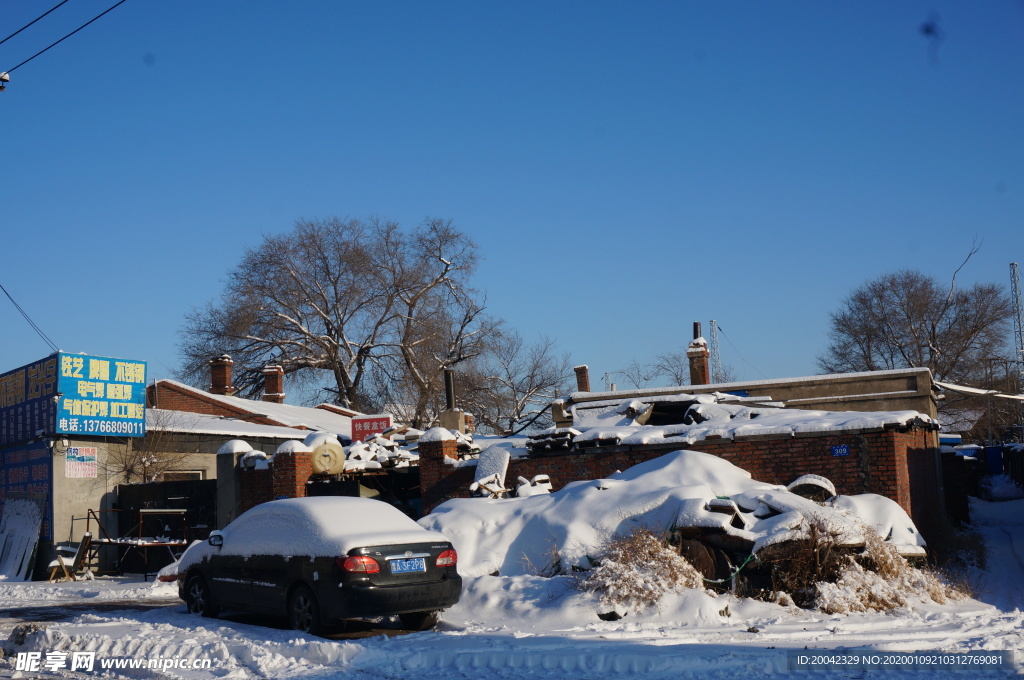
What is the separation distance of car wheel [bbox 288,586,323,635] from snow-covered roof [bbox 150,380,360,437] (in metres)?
20.7

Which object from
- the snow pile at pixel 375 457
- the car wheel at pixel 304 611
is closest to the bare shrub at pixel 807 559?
the car wheel at pixel 304 611

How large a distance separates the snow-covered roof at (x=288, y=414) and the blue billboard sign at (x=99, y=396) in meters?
9.88

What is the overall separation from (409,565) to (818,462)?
22.9 ft

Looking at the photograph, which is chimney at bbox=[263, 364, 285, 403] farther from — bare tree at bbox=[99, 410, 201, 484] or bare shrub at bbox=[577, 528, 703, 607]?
bare shrub at bbox=[577, 528, 703, 607]

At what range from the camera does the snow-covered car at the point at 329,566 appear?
9.32 meters

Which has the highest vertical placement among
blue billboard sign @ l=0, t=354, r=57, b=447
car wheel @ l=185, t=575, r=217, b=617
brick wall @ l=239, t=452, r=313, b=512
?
blue billboard sign @ l=0, t=354, r=57, b=447

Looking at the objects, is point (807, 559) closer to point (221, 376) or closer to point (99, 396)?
point (99, 396)

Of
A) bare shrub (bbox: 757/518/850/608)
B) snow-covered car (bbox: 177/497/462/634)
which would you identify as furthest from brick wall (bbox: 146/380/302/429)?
bare shrub (bbox: 757/518/850/608)

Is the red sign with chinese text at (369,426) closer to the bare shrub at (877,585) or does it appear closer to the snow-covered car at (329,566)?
the snow-covered car at (329,566)

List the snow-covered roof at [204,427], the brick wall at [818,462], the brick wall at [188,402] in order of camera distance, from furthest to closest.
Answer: the brick wall at [188,402] → the snow-covered roof at [204,427] → the brick wall at [818,462]

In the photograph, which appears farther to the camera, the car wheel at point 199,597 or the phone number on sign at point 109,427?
the phone number on sign at point 109,427

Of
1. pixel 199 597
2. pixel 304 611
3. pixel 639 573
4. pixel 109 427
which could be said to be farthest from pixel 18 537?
pixel 639 573

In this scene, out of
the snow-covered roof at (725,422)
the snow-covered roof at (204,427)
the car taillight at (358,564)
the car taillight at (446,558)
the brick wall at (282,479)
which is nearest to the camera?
the car taillight at (358,564)

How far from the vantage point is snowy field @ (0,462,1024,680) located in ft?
25.3
